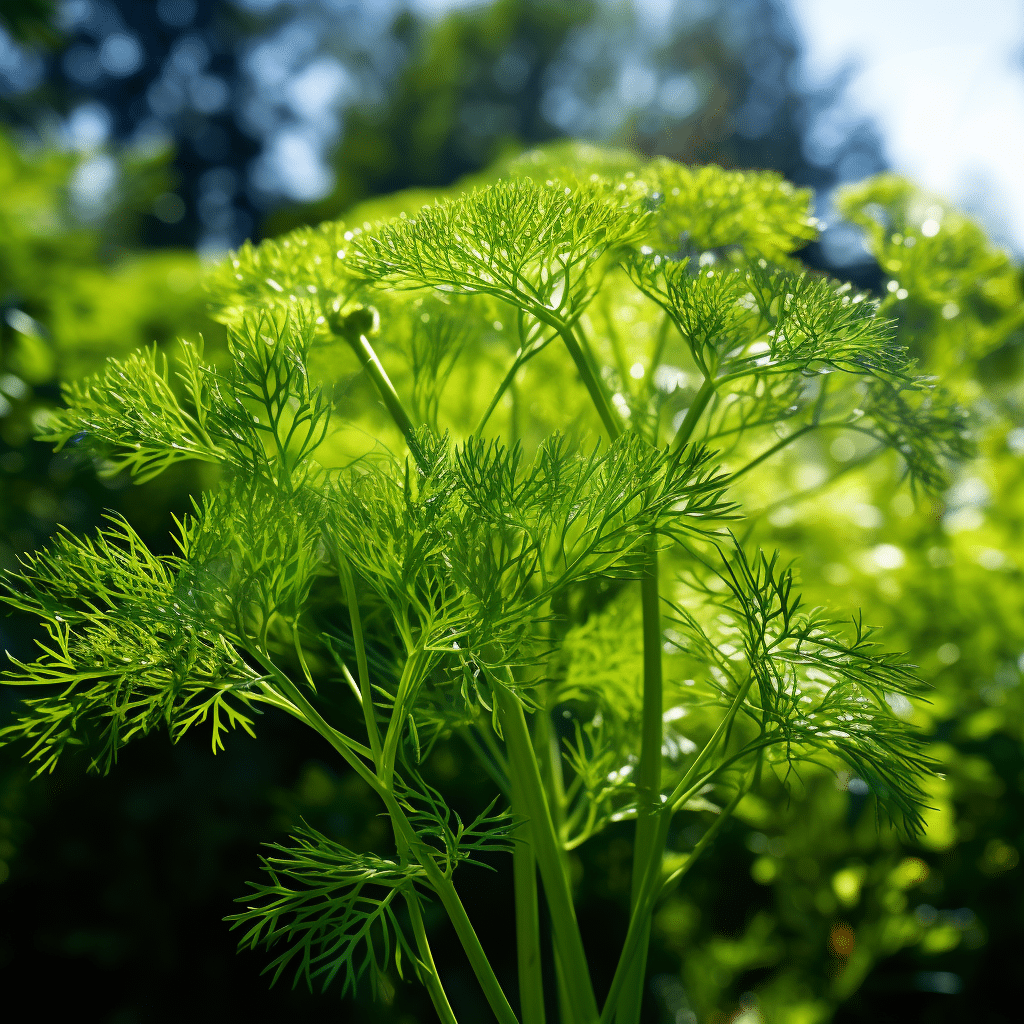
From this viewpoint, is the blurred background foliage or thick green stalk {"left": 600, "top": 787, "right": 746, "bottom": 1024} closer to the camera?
thick green stalk {"left": 600, "top": 787, "right": 746, "bottom": 1024}

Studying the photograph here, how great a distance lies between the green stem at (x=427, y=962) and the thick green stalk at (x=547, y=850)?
52 millimetres

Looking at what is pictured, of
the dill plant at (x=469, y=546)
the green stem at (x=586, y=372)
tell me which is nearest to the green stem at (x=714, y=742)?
the dill plant at (x=469, y=546)

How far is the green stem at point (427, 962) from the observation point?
28 cm

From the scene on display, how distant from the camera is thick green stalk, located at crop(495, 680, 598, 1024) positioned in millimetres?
303

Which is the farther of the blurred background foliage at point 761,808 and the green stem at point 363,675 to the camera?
the blurred background foliage at point 761,808

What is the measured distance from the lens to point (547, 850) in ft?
1.03

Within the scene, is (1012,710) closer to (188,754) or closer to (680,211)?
(680,211)

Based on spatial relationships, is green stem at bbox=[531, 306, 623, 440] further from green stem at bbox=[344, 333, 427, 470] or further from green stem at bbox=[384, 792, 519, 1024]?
green stem at bbox=[384, 792, 519, 1024]

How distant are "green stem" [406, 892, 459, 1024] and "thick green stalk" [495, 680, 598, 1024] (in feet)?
0.17

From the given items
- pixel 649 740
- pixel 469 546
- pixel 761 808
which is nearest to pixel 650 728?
pixel 649 740

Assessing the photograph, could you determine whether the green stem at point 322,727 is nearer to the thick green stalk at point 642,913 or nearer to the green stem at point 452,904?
the green stem at point 452,904

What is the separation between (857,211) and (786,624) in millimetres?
355

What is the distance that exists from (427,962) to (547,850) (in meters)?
0.06

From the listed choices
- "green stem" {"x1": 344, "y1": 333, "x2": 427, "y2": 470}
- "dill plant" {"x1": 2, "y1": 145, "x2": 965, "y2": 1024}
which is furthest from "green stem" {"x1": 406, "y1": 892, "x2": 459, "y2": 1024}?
"green stem" {"x1": 344, "y1": 333, "x2": 427, "y2": 470}
